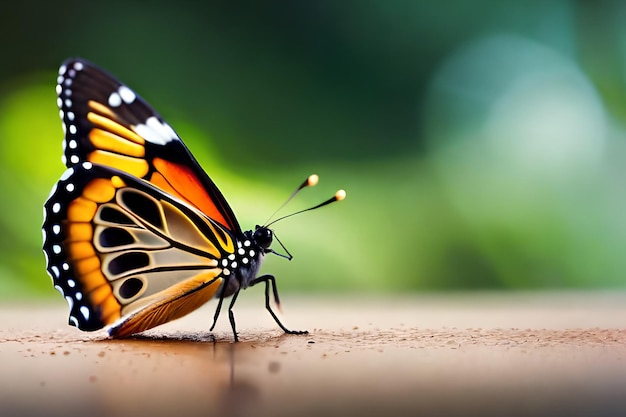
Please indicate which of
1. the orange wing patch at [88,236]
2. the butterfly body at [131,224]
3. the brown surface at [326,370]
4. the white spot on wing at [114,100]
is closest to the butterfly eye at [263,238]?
the butterfly body at [131,224]

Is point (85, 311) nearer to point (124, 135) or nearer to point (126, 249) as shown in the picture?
point (126, 249)

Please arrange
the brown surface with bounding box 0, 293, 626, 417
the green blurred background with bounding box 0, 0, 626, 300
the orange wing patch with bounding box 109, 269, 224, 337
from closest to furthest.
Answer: the brown surface with bounding box 0, 293, 626, 417
the orange wing patch with bounding box 109, 269, 224, 337
the green blurred background with bounding box 0, 0, 626, 300

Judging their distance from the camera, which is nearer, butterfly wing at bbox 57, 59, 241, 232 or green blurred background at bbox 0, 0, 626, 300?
butterfly wing at bbox 57, 59, 241, 232

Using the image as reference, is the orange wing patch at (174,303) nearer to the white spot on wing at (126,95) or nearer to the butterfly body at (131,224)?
the butterfly body at (131,224)

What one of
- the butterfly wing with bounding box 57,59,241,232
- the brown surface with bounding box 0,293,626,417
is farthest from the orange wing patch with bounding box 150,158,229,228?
the brown surface with bounding box 0,293,626,417

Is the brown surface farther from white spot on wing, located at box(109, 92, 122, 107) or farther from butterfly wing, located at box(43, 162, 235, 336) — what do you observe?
white spot on wing, located at box(109, 92, 122, 107)

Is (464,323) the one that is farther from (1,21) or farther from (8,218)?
(1,21)

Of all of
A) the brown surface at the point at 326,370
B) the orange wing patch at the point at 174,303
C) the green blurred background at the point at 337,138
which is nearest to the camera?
the brown surface at the point at 326,370
